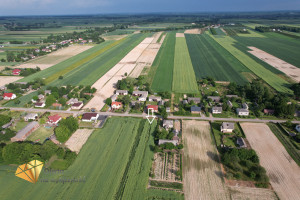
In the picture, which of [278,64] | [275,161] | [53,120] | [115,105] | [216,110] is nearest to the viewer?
[275,161]

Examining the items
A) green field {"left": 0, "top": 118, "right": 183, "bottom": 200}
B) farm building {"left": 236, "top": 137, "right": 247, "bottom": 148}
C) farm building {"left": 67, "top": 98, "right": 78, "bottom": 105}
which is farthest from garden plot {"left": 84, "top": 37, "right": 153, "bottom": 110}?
farm building {"left": 236, "top": 137, "right": 247, "bottom": 148}

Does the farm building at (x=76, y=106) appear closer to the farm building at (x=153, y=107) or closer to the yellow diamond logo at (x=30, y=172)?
the farm building at (x=153, y=107)

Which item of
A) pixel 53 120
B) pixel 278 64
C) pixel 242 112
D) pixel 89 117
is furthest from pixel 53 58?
pixel 278 64

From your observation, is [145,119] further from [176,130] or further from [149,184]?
[149,184]

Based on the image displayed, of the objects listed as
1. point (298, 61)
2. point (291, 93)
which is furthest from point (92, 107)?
point (298, 61)

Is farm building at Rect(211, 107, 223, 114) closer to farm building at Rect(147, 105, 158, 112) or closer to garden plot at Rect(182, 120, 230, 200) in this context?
Answer: garden plot at Rect(182, 120, 230, 200)

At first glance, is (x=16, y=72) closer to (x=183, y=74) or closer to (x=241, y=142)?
(x=183, y=74)
